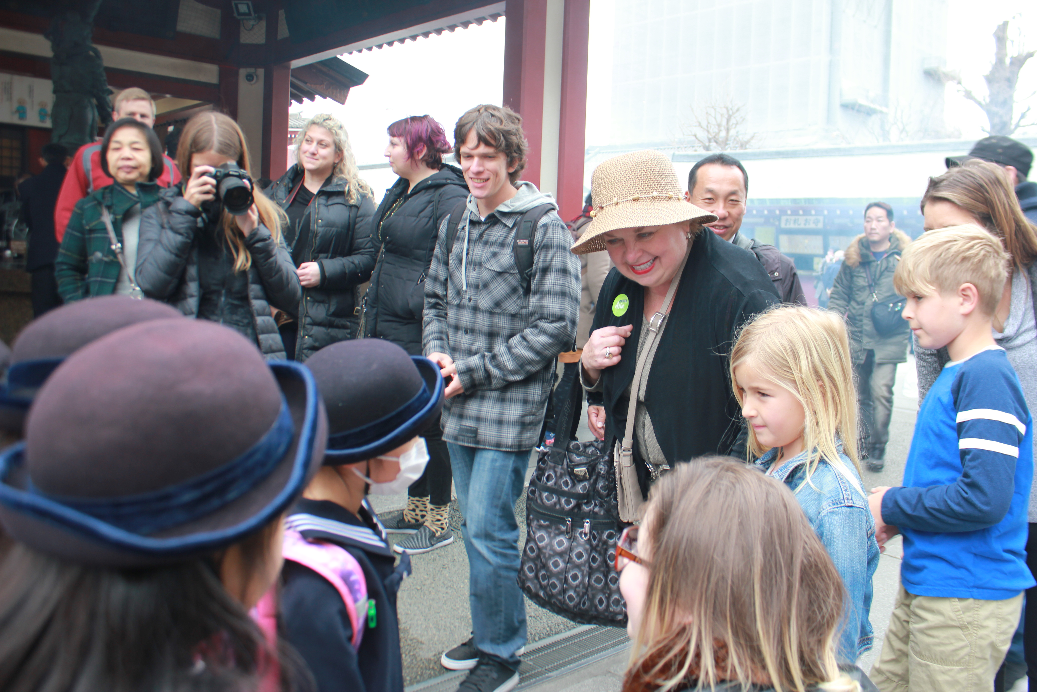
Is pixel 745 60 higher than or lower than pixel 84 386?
higher

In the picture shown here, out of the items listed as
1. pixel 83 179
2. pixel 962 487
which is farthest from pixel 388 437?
pixel 83 179

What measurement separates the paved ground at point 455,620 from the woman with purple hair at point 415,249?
7.5 inches

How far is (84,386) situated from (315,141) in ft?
10.9

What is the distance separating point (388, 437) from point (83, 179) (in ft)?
9.29

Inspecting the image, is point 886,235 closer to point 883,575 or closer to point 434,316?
point 883,575

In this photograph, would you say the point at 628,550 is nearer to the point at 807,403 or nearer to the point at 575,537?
the point at 807,403

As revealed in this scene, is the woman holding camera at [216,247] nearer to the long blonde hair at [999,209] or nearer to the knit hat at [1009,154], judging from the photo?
the long blonde hair at [999,209]

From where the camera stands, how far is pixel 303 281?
3496 millimetres

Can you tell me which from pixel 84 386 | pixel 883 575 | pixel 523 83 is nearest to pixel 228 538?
pixel 84 386

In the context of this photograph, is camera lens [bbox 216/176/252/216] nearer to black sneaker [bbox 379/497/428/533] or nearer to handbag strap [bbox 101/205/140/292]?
handbag strap [bbox 101/205/140/292]

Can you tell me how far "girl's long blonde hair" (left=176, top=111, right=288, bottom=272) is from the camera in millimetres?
2732

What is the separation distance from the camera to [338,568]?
1204 millimetres

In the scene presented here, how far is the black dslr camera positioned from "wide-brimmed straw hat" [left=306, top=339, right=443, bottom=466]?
144 centimetres

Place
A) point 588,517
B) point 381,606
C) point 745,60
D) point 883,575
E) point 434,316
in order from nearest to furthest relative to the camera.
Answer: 1. point 381,606
2. point 588,517
3. point 434,316
4. point 883,575
5. point 745,60
